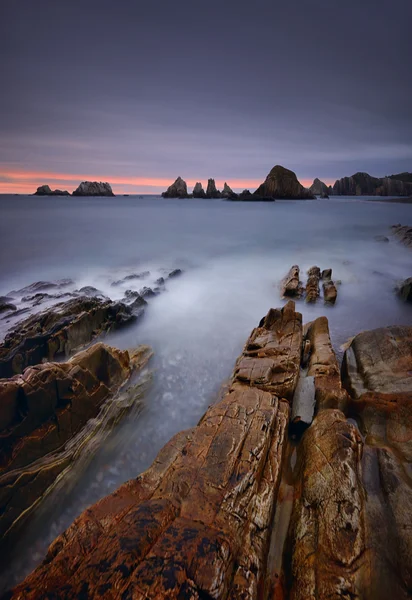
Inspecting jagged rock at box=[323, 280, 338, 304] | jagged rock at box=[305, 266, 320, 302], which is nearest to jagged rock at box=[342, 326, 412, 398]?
jagged rock at box=[323, 280, 338, 304]

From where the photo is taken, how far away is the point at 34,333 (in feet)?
23.2

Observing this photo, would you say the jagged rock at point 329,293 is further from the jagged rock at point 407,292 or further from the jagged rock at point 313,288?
the jagged rock at point 407,292

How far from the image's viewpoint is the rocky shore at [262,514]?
7.40 ft

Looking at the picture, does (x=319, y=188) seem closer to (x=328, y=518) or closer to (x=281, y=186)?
(x=281, y=186)

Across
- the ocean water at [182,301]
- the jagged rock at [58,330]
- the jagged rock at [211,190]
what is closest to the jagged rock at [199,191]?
the jagged rock at [211,190]

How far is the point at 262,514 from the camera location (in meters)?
2.89

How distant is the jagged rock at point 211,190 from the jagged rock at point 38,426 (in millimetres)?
124435

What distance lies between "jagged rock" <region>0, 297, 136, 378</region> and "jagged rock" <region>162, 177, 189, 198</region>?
12509cm

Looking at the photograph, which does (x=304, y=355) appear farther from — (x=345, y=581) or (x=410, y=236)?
(x=410, y=236)

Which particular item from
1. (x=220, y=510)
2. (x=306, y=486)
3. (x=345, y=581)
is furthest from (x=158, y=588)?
(x=306, y=486)

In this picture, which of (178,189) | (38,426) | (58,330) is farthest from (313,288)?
(178,189)

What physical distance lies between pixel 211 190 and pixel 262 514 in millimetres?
127119

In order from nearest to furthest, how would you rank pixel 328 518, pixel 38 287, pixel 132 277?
pixel 328 518 → pixel 38 287 → pixel 132 277

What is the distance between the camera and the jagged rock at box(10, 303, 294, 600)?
219 centimetres
